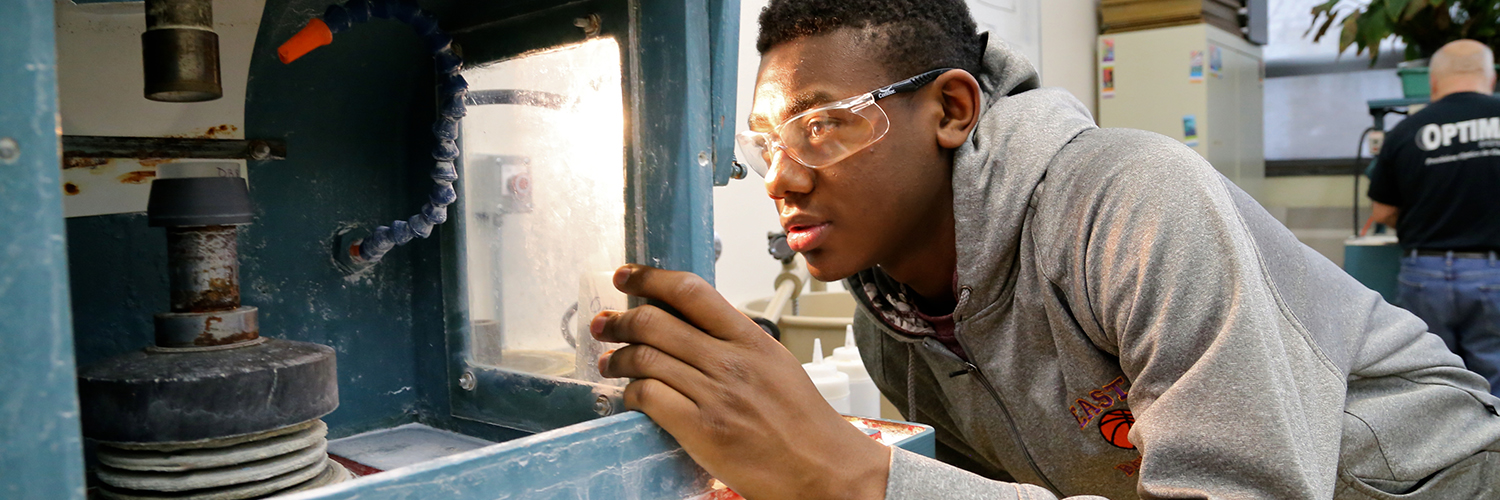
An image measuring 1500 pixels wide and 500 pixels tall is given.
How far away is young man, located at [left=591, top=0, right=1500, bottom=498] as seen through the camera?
0.75 meters

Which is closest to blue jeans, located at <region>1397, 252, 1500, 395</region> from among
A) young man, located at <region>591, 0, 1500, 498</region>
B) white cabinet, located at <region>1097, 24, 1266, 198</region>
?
white cabinet, located at <region>1097, 24, 1266, 198</region>

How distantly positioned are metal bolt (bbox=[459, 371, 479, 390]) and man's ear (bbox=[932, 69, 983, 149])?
56 centimetres

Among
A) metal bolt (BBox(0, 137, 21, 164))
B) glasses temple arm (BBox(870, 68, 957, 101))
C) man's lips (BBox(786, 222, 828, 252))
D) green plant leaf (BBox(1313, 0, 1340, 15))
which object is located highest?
green plant leaf (BBox(1313, 0, 1340, 15))

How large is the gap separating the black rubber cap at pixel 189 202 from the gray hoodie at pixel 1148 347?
54cm

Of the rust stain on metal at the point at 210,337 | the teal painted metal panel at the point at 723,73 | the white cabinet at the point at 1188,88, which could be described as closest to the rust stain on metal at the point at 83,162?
the rust stain on metal at the point at 210,337

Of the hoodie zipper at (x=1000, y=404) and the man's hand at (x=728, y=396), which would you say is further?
the hoodie zipper at (x=1000, y=404)

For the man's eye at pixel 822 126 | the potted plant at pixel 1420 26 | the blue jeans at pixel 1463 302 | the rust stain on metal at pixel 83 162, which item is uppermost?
the potted plant at pixel 1420 26

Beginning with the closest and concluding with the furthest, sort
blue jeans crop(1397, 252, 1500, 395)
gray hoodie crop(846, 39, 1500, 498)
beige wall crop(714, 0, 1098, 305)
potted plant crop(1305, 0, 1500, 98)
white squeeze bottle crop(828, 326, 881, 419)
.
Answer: gray hoodie crop(846, 39, 1500, 498) < white squeeze bottle crop(828, 326, 881, 419) < beige wall crop(714, 0, 1098, 305) < blue jeans crop(1397, 252, 1500, 395) < potted plant crop(1305, 0, 1500, 98)

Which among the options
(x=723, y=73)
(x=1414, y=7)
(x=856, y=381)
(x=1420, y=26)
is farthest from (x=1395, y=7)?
(x=723, y=73)

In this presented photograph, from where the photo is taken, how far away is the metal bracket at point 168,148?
2.63ft

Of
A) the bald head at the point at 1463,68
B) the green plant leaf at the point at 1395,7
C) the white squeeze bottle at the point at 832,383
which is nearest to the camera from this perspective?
the white squeeze bottle at the point at 832,383

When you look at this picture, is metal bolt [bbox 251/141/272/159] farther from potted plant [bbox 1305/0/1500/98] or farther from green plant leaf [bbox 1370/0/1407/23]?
green plant leaf [bbox 1370/0/1407/23]

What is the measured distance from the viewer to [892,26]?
3.49ft

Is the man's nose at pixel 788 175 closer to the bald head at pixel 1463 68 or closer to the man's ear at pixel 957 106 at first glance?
the man's ear at pixel 957 106
